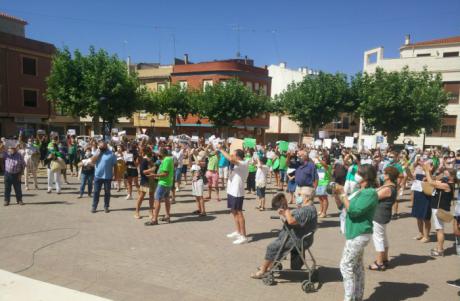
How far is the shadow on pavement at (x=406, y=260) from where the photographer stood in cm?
602

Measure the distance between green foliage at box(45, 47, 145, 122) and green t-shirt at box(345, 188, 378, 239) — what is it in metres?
24.2

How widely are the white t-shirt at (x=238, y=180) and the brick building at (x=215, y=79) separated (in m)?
29.9

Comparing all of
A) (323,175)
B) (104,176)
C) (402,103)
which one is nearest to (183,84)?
(402,103)

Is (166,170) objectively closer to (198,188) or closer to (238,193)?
(198,188)

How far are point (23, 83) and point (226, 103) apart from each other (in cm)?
1922

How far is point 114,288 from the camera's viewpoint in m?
4.72

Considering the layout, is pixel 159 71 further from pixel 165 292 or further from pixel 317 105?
pixel 165 292

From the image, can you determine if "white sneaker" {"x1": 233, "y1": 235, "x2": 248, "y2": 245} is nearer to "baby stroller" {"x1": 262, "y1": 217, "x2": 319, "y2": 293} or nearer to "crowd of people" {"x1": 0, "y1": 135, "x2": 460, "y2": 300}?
"crowd of people" {"x1": 0, "y1": 135, "x2": 460, "y2": 300}

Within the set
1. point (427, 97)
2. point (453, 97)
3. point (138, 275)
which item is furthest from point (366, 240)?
point (453, 97)

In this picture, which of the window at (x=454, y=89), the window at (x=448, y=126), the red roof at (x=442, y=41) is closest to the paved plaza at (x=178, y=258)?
the window at (x=448, y=126)

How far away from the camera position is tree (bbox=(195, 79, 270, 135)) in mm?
30484

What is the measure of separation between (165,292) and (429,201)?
5154mm

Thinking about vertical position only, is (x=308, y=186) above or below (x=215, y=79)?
below

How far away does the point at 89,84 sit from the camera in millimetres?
25469
